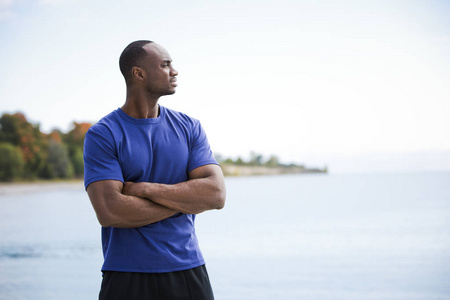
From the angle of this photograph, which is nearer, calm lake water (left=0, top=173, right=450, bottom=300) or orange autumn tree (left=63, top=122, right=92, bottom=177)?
calm lake water (left=0, top=173, right=450, bottom=300)

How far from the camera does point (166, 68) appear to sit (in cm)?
184

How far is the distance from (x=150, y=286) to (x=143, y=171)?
0.39 m

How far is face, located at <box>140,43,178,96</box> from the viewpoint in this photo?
71.7 inches

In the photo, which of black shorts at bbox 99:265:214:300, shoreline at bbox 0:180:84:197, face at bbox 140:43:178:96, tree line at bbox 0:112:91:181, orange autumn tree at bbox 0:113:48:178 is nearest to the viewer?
black shorts at bbox 99:265:214:300

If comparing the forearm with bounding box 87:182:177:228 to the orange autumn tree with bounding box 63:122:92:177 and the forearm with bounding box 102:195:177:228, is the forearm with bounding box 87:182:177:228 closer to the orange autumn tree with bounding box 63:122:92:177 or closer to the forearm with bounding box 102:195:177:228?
the forearm with bounding box 102:195:177:228

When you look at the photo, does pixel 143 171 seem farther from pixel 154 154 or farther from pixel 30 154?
pixel 30 154

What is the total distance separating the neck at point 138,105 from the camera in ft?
6.07

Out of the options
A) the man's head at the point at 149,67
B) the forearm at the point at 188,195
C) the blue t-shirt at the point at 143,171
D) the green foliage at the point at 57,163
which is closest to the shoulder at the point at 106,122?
the blue t-shirt at the point at 143,171

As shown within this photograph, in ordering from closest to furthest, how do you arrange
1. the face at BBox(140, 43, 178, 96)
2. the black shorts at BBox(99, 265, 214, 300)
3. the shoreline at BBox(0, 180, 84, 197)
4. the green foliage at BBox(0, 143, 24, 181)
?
the black shorts at BBox(99, 265, 214, 300) → the face at BBox(140, 43, 178, 96) → the green foliage at BBox(0, 143, 24, 181) → the shoreline at BBox(0, 180, 84, 197)

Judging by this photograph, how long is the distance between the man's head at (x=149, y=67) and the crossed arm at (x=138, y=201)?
1.16 ft

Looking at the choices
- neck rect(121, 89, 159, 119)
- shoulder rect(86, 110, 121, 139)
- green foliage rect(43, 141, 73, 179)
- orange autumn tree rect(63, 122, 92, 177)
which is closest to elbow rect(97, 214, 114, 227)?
shoulder rect(86, 110, 121, 139)

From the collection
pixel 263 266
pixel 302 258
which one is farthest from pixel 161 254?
pixel 302 258

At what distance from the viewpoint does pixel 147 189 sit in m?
1.75

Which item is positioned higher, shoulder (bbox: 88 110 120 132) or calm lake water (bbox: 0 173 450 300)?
shoulder (bbox: 88 110 120 132)
